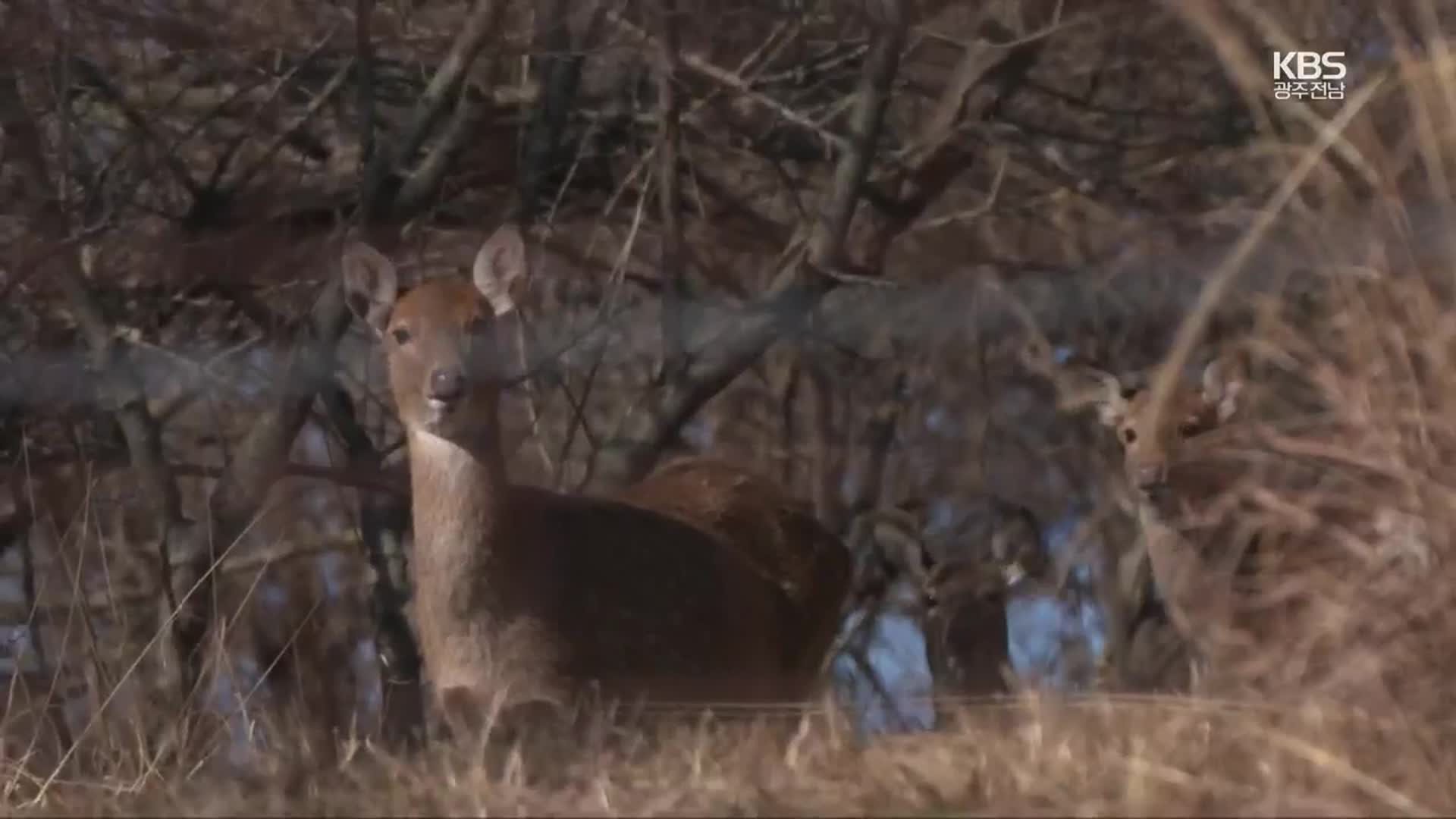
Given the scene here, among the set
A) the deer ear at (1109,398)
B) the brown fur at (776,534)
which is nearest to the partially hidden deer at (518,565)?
the brown fur at (776,534)

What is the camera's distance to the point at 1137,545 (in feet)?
29.7

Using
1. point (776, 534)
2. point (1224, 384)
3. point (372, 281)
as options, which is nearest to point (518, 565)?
point (372, 281)

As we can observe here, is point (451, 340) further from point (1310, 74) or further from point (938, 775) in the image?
point (938, 775)

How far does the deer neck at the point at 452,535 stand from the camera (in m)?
6.70

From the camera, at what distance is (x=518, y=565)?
6840 millimetres

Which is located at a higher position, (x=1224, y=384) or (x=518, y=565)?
(x=1224, y=384)

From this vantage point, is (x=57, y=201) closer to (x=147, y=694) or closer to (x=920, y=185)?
(x=147, y=694)

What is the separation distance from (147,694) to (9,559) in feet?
9.67

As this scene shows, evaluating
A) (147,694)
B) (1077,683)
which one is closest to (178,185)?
(147,694)

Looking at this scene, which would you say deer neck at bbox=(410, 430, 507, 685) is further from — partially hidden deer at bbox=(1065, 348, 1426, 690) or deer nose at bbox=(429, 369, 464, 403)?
partially hidden deer at bbox=(1065, 348, 1426, 690)

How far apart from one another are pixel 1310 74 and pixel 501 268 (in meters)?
3.16

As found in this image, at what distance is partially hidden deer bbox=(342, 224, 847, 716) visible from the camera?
6.60 m

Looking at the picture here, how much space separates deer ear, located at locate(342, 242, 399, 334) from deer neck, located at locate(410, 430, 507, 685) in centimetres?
52

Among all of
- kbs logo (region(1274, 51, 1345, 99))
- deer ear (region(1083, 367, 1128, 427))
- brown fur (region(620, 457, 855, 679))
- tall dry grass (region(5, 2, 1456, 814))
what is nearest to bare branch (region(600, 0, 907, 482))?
brown fur (region(620, 457, 855, 679))
